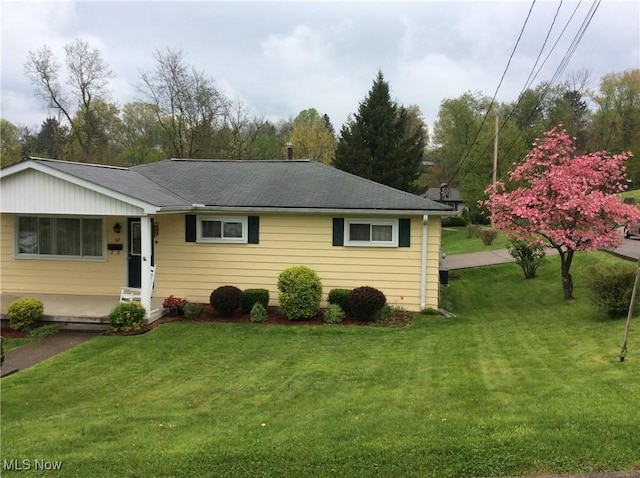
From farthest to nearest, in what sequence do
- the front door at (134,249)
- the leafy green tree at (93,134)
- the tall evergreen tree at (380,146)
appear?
the leafy green tree at (93,134) < the tall evergreen tree at (380,146) < the front door at (134,249)

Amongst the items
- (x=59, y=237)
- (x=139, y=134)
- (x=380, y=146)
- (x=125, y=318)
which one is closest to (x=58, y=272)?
(x=59, y=237)

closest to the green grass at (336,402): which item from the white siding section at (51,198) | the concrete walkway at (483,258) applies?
the white siding section at (51,198)

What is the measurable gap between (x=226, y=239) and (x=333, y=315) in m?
3.39

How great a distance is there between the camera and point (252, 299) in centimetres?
1104

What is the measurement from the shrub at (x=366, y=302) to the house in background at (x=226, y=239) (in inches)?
28.5

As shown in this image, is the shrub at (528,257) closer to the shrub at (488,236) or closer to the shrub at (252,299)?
the shrub at (252,299)

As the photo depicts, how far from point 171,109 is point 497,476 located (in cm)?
3672

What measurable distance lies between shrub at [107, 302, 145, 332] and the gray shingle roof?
7.29 feet

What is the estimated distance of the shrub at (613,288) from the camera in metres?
9.04

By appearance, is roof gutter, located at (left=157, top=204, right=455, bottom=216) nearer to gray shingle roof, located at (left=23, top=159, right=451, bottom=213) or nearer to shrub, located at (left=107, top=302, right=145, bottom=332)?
gray shingle roof, located at (left=23, top=159, right=451, bottom=213)

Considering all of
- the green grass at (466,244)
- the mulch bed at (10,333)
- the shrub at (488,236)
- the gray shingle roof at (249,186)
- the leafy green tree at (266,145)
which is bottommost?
the mulch bed at (10,333)

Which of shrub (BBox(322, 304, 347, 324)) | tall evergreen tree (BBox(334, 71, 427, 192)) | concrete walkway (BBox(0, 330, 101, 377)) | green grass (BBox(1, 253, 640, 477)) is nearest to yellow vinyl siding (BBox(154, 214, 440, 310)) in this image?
shrub (BBox(322, 304, 347, 324))

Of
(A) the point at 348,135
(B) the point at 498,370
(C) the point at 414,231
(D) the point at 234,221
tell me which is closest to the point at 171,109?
(A) the point at 348,135

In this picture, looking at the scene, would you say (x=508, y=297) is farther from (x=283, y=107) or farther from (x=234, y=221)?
(x=283, y=107)
